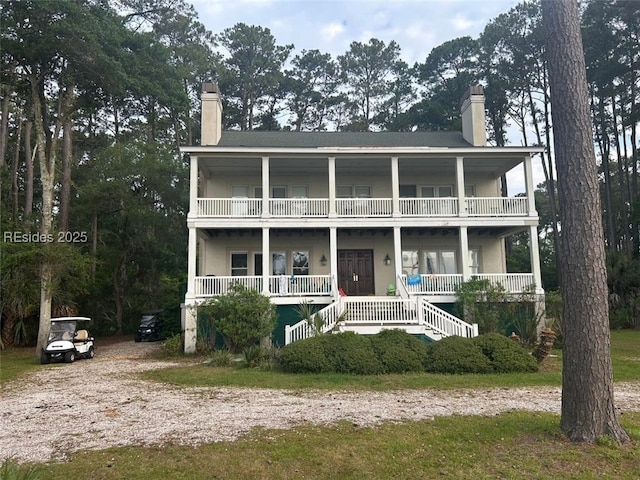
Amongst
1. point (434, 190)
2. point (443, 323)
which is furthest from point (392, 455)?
point (434, 190)

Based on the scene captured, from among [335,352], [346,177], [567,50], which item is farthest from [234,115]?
[567,50]

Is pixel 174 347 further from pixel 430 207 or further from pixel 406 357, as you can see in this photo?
pixel 430 207

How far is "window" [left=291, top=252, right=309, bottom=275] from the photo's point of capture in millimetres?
19359

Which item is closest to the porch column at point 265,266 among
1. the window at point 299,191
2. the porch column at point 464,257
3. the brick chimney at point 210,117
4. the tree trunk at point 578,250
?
the window at point 299,191

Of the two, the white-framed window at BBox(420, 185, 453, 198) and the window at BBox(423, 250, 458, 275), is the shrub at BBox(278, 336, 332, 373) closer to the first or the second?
the window at BBox(423, 250, 458, 275)

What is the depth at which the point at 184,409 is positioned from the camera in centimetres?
745

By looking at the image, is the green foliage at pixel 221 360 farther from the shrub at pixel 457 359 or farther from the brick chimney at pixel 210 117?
the brick chimney at pixel 210 117

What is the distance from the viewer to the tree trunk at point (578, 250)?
17.4ft

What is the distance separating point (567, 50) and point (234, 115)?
36.0 m

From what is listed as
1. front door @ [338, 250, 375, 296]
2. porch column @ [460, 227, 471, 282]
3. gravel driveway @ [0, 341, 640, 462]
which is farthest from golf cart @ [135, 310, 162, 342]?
porch column @ [460, 227, 471, 282]

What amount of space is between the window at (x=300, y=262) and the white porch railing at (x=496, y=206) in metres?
7.20

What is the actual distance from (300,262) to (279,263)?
94cm

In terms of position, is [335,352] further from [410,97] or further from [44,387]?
[410,97]
